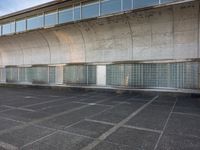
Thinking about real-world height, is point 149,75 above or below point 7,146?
above

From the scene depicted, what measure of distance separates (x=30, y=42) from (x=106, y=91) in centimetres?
936

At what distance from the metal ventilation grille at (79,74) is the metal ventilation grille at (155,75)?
1396 millimetres

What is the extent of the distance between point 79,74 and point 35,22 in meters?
6.41

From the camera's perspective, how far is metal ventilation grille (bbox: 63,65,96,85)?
13469 millimetres

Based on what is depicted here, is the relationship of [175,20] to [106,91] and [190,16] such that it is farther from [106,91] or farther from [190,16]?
[106,91]

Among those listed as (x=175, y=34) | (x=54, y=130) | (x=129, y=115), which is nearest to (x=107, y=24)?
(x=175, y=34)

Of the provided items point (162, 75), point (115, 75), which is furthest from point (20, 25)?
point (162, 75)

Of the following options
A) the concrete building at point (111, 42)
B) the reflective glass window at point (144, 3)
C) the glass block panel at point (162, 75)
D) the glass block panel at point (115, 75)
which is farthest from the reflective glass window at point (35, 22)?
the glass block panel at point (162, 75)

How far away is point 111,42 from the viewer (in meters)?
12.7

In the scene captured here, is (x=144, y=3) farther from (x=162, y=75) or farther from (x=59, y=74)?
(x=59, y=74)

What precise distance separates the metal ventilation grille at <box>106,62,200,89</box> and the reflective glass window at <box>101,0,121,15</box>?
3789 mm

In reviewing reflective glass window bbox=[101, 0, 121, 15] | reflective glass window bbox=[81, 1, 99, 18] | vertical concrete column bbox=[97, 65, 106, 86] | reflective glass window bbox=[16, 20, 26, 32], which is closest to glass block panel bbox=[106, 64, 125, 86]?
vertical concrete column bbox=[97, 65, 106, 86]

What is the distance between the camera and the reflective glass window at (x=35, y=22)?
1494 cm

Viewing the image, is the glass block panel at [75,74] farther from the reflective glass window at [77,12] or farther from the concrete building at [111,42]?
the reflective glass window at [77,12]
